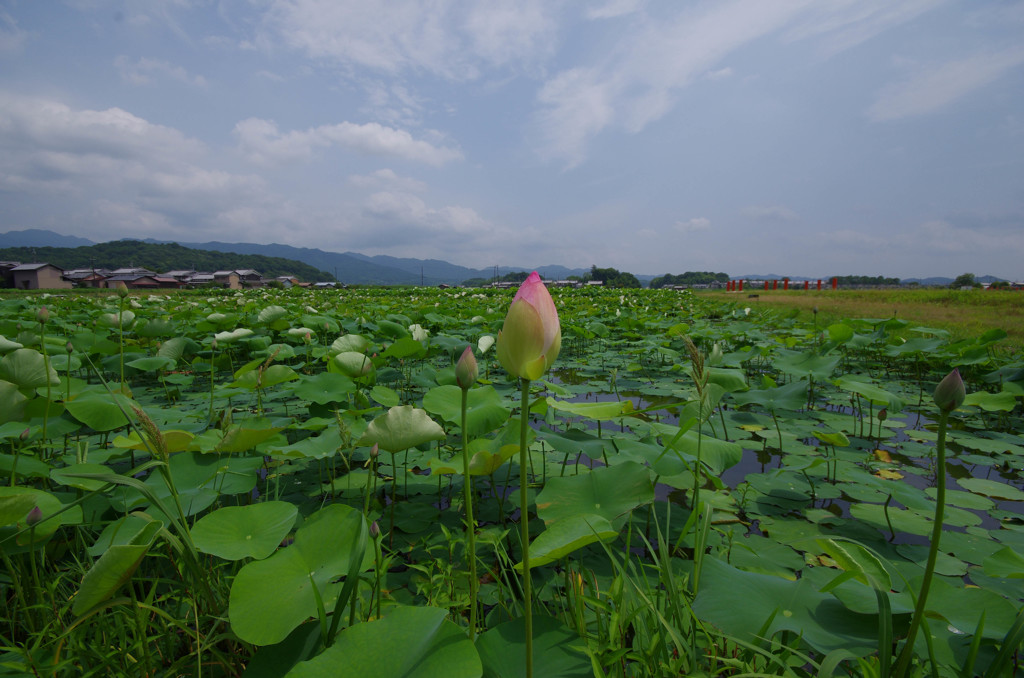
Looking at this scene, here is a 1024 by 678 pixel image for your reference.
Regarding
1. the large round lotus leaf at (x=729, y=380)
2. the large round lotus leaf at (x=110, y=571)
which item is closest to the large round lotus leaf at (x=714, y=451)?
the large round lotus leaf at (x=729, y=380)

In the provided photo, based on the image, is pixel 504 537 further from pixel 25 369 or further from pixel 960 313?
pixel 960 313

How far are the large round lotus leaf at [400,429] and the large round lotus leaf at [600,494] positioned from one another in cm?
34

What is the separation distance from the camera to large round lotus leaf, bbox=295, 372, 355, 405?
1.86 meters

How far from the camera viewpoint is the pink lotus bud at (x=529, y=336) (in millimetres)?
571

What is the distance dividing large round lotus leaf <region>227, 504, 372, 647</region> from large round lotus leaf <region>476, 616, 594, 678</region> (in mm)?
146

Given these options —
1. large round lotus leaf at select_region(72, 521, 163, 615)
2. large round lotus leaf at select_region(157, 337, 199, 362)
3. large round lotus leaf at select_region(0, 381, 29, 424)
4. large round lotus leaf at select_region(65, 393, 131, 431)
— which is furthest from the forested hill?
large round lotus leaf at select_region(72, 521, 163, 615)

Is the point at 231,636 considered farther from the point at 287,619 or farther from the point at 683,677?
the point at 683,677

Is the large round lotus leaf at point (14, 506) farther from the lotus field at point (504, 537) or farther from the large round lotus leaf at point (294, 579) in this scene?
the large round lotus leaf at point (294, 579)

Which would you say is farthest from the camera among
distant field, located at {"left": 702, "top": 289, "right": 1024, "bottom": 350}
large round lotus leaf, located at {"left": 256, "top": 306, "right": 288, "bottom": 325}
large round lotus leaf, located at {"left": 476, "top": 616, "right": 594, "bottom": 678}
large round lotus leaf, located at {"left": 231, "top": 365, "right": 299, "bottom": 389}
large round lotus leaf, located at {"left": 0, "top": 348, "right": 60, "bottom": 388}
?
distant field, located at {"left": 702, "top": 289, "right": 1024, "bottom": 350}

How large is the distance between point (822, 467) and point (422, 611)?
6.19 ft

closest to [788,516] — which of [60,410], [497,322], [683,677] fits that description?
[683,677]

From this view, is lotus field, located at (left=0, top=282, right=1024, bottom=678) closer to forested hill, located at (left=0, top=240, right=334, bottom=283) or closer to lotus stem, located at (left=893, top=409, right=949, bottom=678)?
lotus stem, located at (left=893, top=409, right=949, bottom=678)

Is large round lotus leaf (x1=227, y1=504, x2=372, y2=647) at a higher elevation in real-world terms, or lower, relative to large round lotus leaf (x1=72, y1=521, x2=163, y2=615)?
lower

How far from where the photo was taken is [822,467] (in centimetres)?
183
